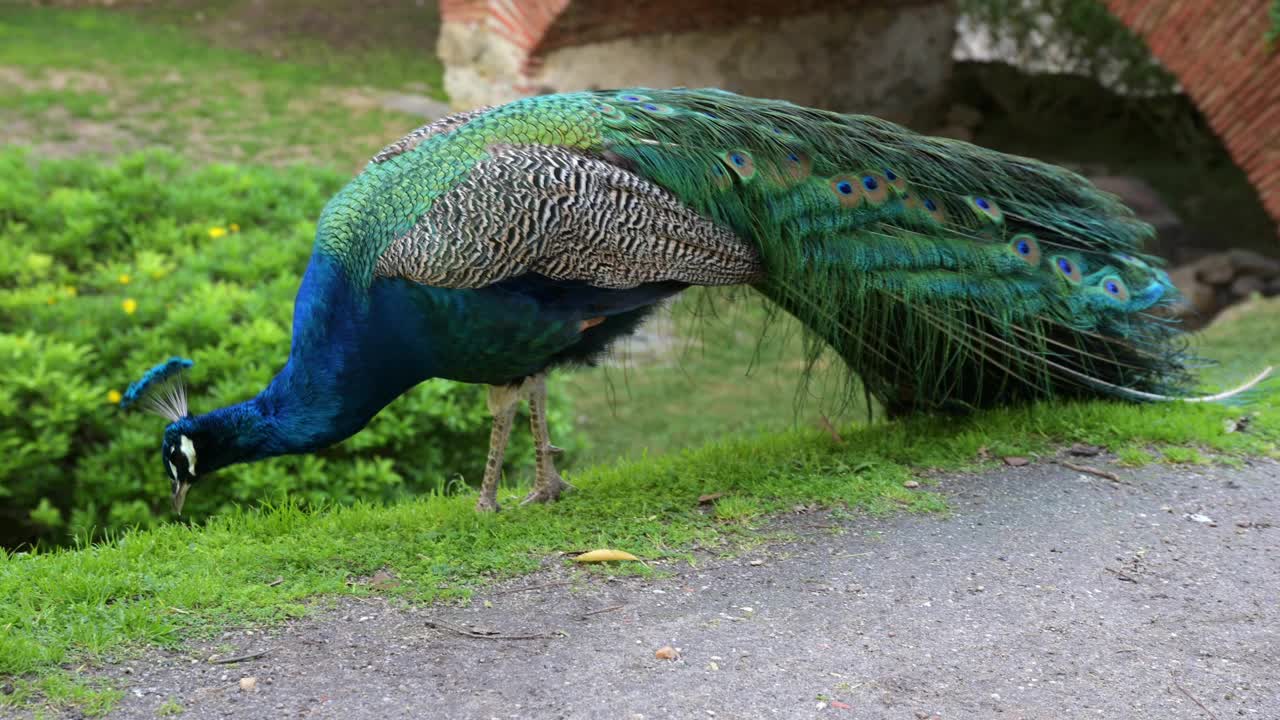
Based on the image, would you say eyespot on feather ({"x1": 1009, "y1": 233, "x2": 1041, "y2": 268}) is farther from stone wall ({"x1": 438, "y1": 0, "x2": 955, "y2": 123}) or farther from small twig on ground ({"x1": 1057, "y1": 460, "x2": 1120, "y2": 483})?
stone wall ({"x1": 438, "y1": 0, "x2": 955, "y2": 123})

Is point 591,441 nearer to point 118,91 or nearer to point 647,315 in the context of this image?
point 647,315

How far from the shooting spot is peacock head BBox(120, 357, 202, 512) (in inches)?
150

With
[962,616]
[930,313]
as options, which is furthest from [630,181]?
[962,616]

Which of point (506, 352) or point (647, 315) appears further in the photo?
point (647, 315)

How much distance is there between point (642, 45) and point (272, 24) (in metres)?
6.11

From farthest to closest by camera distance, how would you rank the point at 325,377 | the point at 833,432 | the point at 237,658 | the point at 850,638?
→ 1. the point at 833,432
2. the point at 325,377
3. the point at 850,638
4. the point at 237,658

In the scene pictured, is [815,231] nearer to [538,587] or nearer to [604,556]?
[604,556]

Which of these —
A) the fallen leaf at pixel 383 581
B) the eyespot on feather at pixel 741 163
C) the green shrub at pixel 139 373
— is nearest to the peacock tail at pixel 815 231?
the eyespot on feather at pixel 741 163

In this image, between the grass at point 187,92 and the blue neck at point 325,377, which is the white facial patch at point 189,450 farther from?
the grass at point 187,92

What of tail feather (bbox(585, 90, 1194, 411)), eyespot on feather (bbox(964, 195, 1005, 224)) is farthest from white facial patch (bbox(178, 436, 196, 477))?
eyespot on feather (bbox(964, 195, 1005, 224))

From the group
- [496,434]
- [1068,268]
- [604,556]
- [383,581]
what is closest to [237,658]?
[383,581]

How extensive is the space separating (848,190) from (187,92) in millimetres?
9487

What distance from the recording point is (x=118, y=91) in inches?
463

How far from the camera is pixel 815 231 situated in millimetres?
4059
